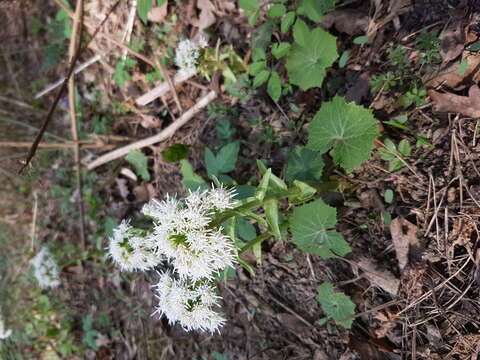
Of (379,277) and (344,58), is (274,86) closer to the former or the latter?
(344,58)

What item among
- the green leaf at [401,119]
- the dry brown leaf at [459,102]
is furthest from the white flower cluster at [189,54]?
the dry brown leaf at [459,102]

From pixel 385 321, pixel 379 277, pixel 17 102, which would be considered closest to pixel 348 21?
pixel 379 277

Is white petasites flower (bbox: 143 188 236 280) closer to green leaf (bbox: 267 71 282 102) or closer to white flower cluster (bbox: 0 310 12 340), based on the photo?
green leaf (bbox: 267 71 282 102)

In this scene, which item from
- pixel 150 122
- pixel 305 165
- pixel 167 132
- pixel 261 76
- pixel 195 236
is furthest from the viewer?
pixel 150 122

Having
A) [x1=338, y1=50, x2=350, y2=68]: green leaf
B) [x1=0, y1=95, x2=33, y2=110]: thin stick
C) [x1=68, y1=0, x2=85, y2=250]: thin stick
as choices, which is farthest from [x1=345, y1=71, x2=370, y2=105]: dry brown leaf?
[x1=0, y1=95, x2=33, y2=110]: thin stick

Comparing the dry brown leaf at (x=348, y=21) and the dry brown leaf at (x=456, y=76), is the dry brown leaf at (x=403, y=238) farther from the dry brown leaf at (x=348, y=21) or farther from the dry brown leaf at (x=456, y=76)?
the dry brown leaf at (x=348, y=21)

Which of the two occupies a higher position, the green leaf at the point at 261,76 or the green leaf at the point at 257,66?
the green leaf at the point at 257,66
